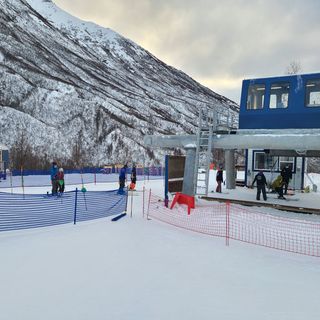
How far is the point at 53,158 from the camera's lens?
52.8 metres

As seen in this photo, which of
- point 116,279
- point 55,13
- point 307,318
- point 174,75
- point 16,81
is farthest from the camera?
point 55,13

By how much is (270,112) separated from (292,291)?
495 inches

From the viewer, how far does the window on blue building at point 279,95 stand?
1738 centimetres

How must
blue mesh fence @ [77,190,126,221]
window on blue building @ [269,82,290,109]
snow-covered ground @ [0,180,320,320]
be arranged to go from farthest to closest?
window on blue building @ [269,82,290,109] → blue mesh fence @ [77,190,126,221] → snow-covered ground @ [0,180,320,320]

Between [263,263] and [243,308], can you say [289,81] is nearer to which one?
[263,263]

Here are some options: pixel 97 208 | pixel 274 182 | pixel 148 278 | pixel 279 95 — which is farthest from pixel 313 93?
pixel 148 278

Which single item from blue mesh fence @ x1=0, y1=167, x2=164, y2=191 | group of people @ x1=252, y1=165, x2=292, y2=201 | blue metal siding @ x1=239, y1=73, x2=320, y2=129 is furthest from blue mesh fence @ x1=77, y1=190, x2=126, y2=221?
blue mesh fence @ x1=0, y1=167, x2=164, y2=191

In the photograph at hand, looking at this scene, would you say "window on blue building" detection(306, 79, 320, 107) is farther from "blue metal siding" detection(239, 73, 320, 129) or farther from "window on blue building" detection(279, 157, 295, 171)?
"window on blue building" detection(279, 157, 295, 171)

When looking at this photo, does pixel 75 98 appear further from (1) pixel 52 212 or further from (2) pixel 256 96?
Answer: (1) pixel 52 212

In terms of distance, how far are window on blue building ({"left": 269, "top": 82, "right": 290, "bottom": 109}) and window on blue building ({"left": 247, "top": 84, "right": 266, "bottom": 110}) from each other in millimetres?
593

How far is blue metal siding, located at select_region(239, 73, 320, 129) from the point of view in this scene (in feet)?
54.1

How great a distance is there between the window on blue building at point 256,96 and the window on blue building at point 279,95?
0.59 metres

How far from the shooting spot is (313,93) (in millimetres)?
16375

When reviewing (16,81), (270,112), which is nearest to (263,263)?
(270,112)
